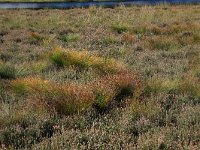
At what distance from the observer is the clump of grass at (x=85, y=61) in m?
10.9

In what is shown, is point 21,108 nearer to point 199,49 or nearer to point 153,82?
point 153,82

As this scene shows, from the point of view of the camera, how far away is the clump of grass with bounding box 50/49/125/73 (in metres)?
10.9

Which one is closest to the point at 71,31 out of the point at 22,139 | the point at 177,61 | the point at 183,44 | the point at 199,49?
the point at 183,44

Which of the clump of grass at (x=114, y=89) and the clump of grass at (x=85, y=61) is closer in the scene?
the clump of grass at (x=114, y=89)

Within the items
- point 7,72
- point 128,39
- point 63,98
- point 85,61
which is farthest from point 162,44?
point 63,98

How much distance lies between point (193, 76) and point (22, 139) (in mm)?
5109

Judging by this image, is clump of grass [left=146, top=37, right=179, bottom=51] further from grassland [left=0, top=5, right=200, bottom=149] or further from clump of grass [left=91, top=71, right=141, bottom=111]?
clump of grass [left=91, top=71, right=141, bottom=111]

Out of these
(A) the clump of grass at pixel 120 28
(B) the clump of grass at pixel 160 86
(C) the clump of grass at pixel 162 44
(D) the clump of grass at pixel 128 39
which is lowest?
(A) the clump of grass at pixel 120 28

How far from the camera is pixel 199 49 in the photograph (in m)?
15.0

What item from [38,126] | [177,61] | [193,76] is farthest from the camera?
[177,61]

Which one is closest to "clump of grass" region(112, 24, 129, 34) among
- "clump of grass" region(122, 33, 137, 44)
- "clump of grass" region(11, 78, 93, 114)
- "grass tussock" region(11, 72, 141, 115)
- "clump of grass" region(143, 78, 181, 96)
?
"clump of grass" region(122, 33, 137, 44)

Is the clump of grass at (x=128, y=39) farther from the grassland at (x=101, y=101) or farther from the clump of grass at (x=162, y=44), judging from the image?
the grassland at (x=101, y=101)

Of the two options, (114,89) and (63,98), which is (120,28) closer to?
(114,89)

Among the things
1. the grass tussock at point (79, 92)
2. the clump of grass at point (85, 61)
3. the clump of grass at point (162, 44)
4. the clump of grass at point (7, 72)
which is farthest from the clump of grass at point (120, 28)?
the grass tussock at point (79, 92)
